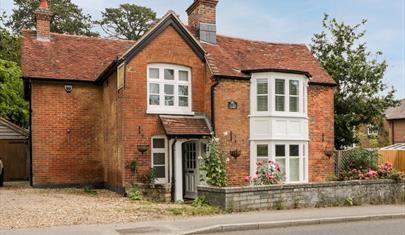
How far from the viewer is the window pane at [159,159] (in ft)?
58.2

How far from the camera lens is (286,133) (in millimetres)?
18719

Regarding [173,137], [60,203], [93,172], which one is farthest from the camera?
[93,172]

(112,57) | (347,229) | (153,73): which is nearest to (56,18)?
(112,57)

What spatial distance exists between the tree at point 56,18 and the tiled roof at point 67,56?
2303 centimetres

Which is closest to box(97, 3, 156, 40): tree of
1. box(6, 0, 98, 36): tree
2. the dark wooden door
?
box(6, 0, 98, 36): tree

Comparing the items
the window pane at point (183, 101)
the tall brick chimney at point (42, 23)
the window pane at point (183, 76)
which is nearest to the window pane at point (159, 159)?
the window pane at point (183, 101)

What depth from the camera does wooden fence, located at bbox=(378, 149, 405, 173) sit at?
20891 mm

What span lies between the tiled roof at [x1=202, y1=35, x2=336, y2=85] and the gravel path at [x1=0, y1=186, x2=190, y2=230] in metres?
6.55

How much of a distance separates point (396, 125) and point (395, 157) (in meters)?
25.9

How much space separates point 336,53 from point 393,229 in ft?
55.7

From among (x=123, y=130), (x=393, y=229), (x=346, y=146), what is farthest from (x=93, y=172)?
(x=346, y=146)

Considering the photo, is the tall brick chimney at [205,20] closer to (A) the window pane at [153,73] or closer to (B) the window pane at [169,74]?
(B) the window pane at [169,74]

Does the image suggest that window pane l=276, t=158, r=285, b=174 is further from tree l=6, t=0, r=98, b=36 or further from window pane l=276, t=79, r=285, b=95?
tree l=6, t=0, r=98, b=36

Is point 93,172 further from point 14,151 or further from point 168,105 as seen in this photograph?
point 14,151
